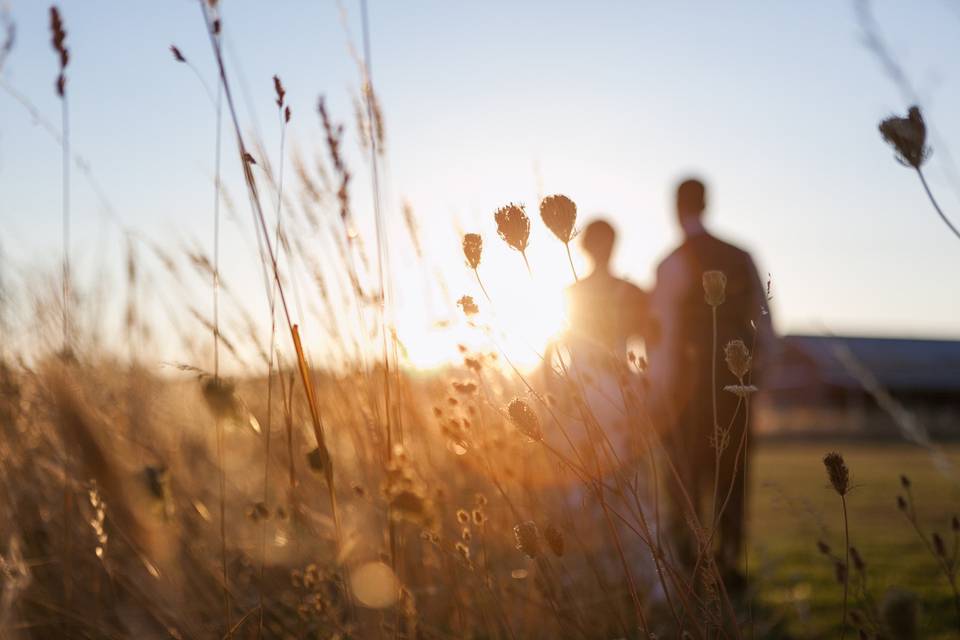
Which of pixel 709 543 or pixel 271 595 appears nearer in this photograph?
pixel 709 543

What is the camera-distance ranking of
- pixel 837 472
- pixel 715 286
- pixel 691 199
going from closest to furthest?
pixel 837 472 < pixel 715 286 < pixel 691 199

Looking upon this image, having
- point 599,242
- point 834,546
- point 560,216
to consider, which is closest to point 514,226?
point 560,216

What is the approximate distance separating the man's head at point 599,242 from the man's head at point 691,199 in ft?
1.06

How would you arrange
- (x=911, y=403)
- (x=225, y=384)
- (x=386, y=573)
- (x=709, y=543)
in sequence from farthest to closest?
1. (x=911, y=403)
2. (x=225, y=384)
3. (x=386, y=573)
4. (x=709, y=543)

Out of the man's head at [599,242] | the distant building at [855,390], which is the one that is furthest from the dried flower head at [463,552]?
the distant building at [855,390]

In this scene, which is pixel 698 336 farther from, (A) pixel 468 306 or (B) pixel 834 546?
(A) pixel 468 306

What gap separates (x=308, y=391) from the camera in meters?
1.12

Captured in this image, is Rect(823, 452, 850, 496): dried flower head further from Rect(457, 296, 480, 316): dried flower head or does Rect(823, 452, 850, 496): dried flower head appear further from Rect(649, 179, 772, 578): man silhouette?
Rect(649, 179, 772, 578): man silhouette

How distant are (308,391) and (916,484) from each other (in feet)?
25.7

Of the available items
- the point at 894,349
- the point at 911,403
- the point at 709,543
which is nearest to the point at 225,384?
the point at 709,543

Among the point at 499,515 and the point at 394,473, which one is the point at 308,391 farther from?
the point at 499,515

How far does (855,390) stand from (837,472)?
27.4 metres

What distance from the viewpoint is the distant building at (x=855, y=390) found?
951 inches

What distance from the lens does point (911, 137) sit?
1116 millimetres
